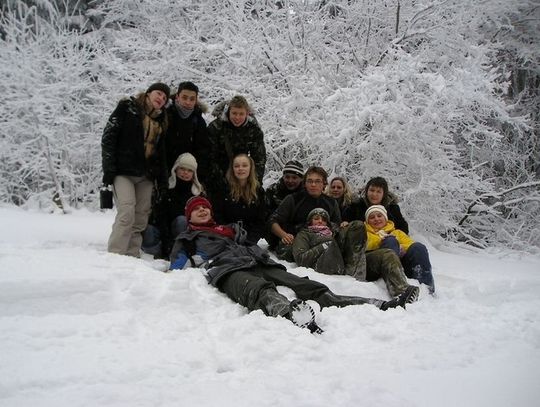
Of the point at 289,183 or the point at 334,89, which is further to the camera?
the point at 334,89

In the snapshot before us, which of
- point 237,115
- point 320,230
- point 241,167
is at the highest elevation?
point 237,115

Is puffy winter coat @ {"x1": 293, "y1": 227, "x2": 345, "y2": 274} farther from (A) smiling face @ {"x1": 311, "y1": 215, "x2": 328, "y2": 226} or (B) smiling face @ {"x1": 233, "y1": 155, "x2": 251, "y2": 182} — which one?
(B) smiling face @ {"x1": 233, "y1": 155, "x2": 251, "y2": 182}

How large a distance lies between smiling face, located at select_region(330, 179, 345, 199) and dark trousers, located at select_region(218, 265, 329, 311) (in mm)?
1923

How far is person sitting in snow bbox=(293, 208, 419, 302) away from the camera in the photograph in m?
3.84

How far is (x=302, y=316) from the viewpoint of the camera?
271cm

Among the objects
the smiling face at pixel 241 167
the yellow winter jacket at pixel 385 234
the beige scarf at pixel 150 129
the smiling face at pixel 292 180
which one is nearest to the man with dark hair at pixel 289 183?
the smiling face at pixel 292 180

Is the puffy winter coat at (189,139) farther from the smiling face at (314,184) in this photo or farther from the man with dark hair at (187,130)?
Answer: the smiling face at (314,184)

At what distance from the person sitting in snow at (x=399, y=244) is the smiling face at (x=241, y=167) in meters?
1.33

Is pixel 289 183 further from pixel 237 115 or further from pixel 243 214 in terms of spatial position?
pixel 237 115

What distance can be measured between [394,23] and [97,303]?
660 centimetres

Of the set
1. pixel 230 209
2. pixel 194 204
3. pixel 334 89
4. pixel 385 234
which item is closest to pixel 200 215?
pixel 194 204

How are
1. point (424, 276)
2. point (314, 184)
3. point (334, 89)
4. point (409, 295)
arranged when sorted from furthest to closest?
point (334, 89) < point (314, 184) < point (424, 276) < point (409, 295)

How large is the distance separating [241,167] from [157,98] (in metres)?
1.07

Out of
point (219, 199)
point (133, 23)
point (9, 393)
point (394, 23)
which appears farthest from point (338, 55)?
point (9, 393)
